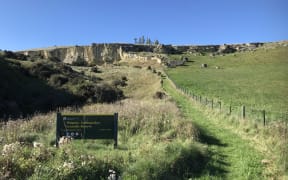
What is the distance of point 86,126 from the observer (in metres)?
11.3

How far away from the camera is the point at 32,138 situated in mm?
11539

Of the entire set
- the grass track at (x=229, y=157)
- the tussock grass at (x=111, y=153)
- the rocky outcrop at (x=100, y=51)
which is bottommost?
the grass track at (x=229, y=157)

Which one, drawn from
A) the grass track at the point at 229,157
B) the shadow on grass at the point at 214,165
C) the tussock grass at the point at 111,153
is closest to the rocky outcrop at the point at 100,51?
the grass track at the point at 229,157

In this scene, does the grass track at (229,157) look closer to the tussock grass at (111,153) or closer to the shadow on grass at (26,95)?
the tussock grass at (111,153)

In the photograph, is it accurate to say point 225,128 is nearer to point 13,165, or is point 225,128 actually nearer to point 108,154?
point 108,154

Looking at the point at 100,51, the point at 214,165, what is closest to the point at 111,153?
the point at 214,165

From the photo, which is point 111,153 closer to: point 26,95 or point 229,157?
point 229,157

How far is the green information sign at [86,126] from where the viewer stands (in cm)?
1127

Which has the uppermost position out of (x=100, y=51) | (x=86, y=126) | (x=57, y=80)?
(x=100, y=51)

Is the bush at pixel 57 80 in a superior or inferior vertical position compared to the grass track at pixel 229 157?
superior

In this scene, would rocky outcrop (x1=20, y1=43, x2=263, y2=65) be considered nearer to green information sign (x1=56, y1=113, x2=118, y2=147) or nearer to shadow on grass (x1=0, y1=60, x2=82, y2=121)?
shadow on grass (x1=0, y1=60, x2=82, y2=121)

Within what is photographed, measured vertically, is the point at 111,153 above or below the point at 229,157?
above

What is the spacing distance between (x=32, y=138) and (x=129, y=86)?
36.9 metres

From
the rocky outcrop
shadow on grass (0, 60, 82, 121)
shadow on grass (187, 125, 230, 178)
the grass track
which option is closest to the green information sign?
shadow on grass (187, 125, 230, 178)
